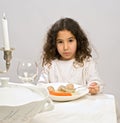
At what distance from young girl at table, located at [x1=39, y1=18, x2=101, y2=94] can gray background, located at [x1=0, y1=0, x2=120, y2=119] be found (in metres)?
0.46

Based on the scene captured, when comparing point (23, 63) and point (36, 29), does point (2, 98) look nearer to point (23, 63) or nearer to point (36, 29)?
point (23, 63)

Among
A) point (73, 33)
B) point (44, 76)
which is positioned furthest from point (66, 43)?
point (44, 76)

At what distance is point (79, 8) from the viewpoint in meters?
2.21

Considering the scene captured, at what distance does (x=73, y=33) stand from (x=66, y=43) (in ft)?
0.37

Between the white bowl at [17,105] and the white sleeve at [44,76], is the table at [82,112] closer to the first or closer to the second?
the white bowl at [17,105]

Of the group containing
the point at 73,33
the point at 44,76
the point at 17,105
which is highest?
the point at 73,33

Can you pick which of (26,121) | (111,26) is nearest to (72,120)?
(26,121)

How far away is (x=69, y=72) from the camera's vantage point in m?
1.68

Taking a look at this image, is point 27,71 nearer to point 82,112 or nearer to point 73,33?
point 82,112

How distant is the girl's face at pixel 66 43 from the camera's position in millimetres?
1639

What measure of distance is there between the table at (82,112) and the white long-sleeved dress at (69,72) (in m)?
0.57

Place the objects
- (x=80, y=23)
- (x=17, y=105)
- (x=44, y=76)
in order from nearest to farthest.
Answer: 1. (x=17, y=105)
2. (x=44, y=76)
3. (x=80, y=23)

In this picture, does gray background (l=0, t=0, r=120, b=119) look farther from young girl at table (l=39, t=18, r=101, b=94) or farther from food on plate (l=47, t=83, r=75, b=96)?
food on plate (l=47, t=83, r=75, b=96)

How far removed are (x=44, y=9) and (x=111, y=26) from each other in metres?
0.58
